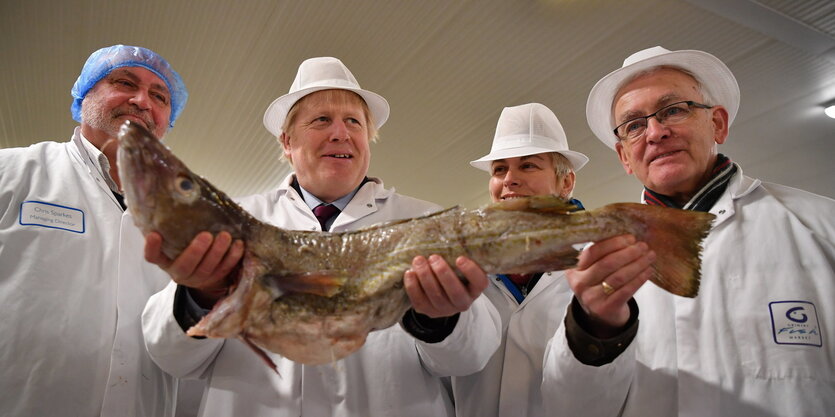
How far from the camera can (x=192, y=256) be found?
153cm

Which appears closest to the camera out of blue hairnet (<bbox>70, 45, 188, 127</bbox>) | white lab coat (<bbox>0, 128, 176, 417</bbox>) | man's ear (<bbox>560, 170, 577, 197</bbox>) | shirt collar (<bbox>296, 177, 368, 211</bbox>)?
white lab coat (<bbox>0, 128, 176, 417</bbox>)

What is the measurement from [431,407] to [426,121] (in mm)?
8081

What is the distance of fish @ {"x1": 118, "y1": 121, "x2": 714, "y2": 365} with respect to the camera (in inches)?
62.0

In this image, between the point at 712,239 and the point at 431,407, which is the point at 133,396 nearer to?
the point at 431,407

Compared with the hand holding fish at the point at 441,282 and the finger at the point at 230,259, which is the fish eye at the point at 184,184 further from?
the hand holding fish at the point at 441,282

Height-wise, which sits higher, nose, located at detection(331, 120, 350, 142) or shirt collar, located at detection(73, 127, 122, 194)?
nose, located at detection(331, 120, 350, 142)

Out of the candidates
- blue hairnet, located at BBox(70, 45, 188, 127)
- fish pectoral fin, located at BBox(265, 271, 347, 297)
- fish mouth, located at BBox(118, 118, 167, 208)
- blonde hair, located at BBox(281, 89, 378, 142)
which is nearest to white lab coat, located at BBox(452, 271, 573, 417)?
fish pectoral fin, located at BBox(265, 271, 347, 297)

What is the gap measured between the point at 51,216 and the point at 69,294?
0.46 meters

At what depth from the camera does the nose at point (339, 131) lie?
271cm

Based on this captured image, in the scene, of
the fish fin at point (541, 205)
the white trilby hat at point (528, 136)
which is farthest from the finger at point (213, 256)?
the white trilby hat at point (528, 136)

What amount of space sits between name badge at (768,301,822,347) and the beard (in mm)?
3592

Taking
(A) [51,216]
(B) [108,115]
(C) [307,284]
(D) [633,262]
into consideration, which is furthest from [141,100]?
(D) [633,262]

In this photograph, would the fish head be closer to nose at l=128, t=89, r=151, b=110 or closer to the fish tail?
the fish tail

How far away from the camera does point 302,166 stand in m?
2.81
